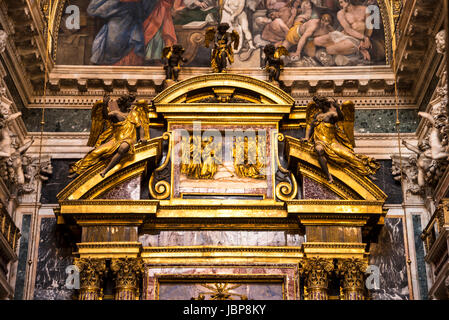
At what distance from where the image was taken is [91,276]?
1467 centimetres

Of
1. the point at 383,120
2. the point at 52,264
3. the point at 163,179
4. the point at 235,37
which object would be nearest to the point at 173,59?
the point at 235,37

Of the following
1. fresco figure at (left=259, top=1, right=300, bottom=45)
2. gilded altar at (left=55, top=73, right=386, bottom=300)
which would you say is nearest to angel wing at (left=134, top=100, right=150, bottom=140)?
gilded altar at (left=55, top=73, right=386, bottom=300)

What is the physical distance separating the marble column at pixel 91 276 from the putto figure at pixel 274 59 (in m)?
5.04

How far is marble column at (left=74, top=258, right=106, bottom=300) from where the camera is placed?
1461 centimetres

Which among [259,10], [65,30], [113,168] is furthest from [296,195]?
[65,30]

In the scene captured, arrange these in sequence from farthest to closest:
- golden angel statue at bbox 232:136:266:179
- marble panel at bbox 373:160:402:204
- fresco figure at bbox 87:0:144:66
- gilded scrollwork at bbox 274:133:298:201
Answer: fresco figure at bbox 87:0:144:66 → marble panel at bbox 373:160:402:204 → golden angel statue at bbox 232:136:266:179 → gilded scrollwork at bbox 274:133:298:201

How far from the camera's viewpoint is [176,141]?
16141 mm

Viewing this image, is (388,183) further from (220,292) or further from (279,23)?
(279,23)

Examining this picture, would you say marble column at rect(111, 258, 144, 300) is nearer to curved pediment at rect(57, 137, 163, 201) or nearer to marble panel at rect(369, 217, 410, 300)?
curved pediment at rect(57, 137, 163, 201)

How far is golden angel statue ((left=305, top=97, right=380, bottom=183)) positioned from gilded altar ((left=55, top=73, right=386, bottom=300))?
0.22m

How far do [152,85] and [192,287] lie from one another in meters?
4.56

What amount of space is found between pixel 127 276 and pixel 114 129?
109 inches
